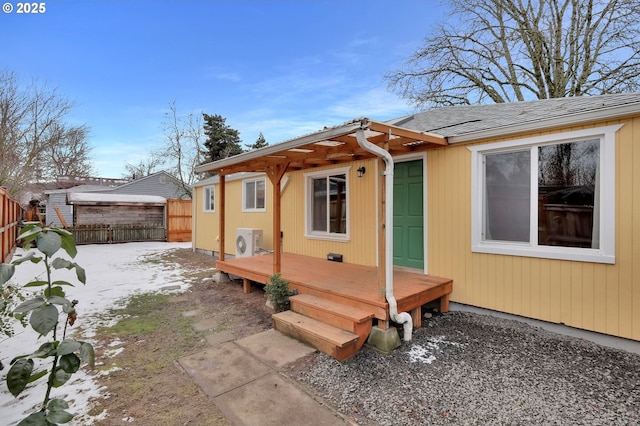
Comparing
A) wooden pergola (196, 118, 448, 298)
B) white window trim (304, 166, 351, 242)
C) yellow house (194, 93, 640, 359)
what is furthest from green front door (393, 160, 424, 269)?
white window trim (304, 166, 351, 242)

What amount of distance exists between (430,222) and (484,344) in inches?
71.0

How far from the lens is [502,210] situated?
397cm

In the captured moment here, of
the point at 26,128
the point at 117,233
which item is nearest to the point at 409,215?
the point at 117,233

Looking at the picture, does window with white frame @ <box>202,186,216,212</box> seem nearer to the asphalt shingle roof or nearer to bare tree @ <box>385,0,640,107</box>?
the asphalt shingle roof

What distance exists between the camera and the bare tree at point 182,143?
19.0 meters

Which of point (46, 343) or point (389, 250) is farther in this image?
point (389, 250)

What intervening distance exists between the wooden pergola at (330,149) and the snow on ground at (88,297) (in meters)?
2.67

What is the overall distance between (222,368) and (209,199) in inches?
337

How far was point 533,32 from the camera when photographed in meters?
11.0

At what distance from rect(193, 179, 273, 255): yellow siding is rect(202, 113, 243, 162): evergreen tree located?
972cm

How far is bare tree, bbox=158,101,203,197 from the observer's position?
19.0 meters

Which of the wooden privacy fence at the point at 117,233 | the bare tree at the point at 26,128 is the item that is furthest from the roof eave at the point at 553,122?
the bare tree at the point at 26,128

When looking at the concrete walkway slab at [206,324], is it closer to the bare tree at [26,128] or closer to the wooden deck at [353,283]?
the wooden deck at [353,283]

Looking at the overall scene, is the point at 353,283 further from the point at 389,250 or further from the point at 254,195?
the point at 254,195
